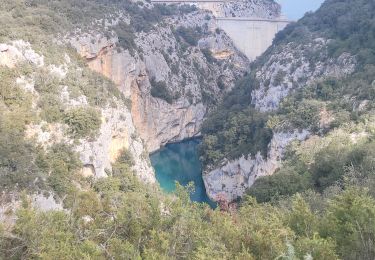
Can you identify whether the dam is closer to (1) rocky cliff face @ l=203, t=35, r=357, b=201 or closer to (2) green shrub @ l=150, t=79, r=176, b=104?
(1) rocky cliff face @ l=203, t=35, r=357, b=201

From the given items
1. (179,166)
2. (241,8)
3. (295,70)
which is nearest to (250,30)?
(241,8)

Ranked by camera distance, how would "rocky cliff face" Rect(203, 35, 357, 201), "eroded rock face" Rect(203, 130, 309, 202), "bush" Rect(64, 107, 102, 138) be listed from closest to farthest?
"bush" Rect(64, 107, 102, 138)
"eroded rock face" Rect(203, 130, 309, 202)
"rocky cliff face" Rect(203, 35, 357, 201)

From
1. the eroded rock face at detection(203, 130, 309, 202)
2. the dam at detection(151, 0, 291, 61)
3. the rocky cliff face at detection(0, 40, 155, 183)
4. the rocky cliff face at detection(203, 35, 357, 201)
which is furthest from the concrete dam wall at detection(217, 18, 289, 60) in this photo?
the rocky cliff face at detection(0, 40, 155, 183)

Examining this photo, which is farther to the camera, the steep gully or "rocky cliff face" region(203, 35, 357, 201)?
the steep gully

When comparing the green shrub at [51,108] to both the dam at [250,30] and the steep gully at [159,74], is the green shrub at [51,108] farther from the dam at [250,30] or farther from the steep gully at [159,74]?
the dam at [250,30]

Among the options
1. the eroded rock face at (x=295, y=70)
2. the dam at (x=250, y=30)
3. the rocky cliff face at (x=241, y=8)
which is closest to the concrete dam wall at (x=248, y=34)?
the dam at (x=250, y=30)

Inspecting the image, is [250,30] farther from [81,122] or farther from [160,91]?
[81,122]
